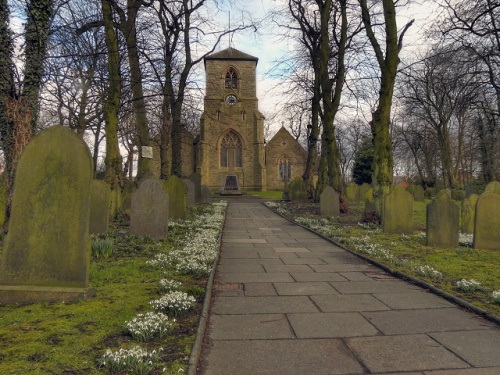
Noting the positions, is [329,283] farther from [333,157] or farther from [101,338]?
[333,157]

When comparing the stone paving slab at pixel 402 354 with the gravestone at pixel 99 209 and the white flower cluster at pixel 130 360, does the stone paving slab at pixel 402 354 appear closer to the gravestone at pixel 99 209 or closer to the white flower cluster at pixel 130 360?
the white flower cluster at pixel 130 360

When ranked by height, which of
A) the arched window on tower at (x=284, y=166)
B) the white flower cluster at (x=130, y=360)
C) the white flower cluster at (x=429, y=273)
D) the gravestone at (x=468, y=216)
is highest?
the arched window on tower at (x=284, y=166)

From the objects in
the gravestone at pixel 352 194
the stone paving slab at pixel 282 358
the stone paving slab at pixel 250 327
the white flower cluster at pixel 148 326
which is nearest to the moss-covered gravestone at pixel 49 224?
the white flower cluster at pixel 148 326

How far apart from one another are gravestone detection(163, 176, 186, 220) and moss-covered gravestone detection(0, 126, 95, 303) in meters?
7.42

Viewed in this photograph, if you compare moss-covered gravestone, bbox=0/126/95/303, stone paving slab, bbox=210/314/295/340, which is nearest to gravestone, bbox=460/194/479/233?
stone paving slab, bbox=210/314/295/340

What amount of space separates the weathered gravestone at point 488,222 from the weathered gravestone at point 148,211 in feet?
21.8

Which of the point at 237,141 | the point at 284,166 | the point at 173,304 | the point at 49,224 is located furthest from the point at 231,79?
the point at 173,304

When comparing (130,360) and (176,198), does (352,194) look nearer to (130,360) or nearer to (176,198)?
(176,198)

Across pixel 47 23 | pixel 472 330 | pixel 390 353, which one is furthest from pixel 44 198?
pixel 47 23

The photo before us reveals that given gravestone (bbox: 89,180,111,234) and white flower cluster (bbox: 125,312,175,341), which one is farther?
gravestone (bbox: 89,180,111,234)

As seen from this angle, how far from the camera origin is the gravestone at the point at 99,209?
9.15 meters

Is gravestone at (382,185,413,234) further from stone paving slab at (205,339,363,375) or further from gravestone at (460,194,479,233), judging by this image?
stone paving slab at (205,339,363,375)

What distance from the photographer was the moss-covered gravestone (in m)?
4.16

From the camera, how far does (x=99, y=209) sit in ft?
30.2
